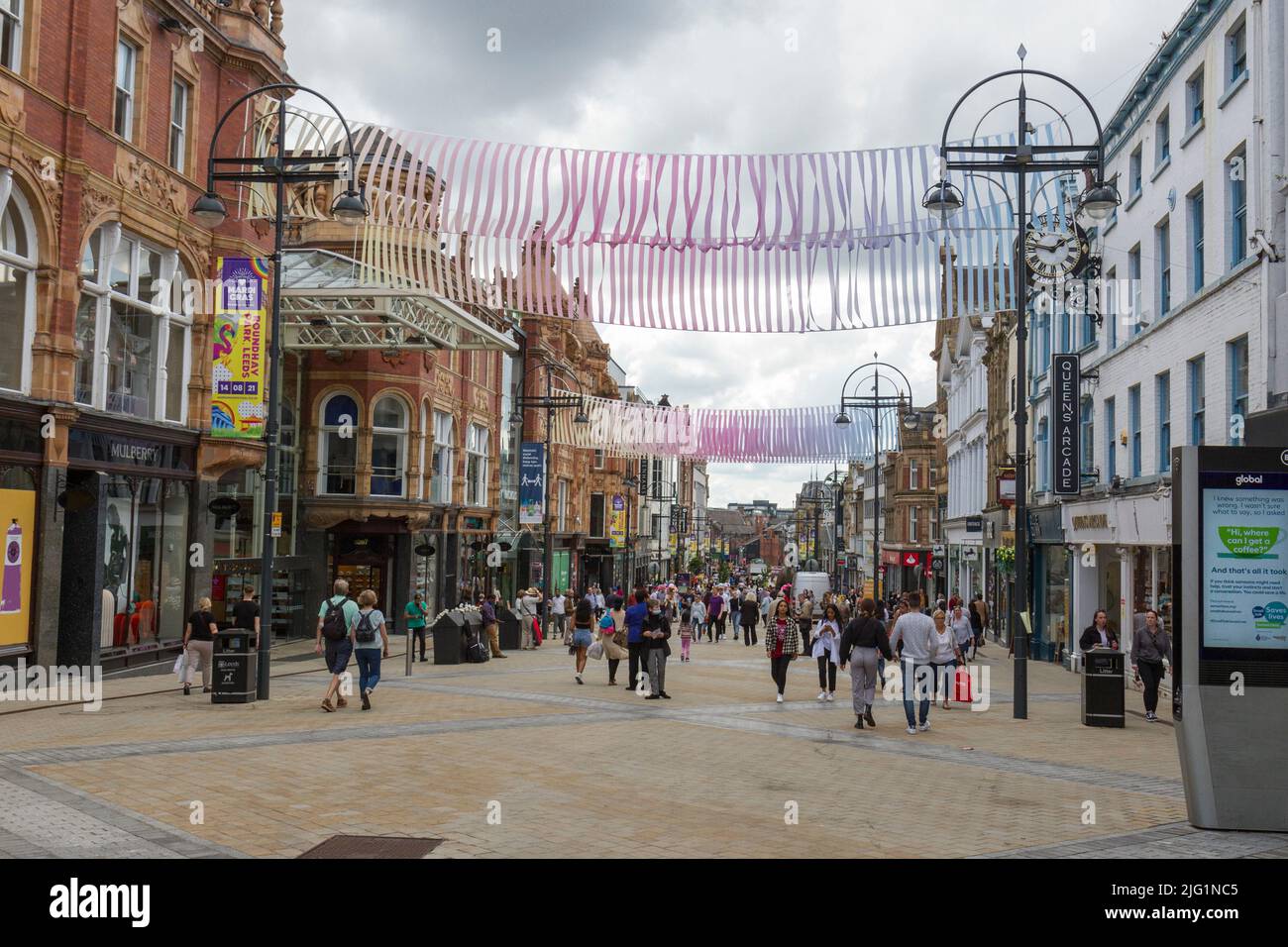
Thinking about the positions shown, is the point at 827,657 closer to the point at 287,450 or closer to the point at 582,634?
the point at 582,634

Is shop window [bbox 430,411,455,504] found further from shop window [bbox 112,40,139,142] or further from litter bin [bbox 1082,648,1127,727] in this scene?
litter bin [bbox 1082,648,1127,727]

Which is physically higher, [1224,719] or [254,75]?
[254,75]

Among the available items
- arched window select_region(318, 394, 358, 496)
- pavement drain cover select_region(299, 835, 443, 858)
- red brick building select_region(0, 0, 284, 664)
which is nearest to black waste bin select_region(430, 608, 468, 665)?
red brick building select_region(0, 0, 284, 664)

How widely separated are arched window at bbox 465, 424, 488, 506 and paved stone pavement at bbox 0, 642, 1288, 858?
24680 millimetres

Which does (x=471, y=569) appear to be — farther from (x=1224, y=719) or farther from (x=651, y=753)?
(x=1224, y=719)

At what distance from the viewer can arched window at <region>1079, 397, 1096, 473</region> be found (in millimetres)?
28016

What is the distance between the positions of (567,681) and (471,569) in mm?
23252

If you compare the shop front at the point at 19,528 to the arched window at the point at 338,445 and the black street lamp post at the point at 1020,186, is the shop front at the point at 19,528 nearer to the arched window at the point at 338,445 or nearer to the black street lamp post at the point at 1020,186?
the black street lamp post at the point at 1020,186

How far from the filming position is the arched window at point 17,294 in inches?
701

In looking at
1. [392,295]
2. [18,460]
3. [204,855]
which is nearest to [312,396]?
[392,295]

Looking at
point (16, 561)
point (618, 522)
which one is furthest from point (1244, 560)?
point (618, 522)

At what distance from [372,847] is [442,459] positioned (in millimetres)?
31438

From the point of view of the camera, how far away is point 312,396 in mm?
34031

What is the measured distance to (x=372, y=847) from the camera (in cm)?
811
